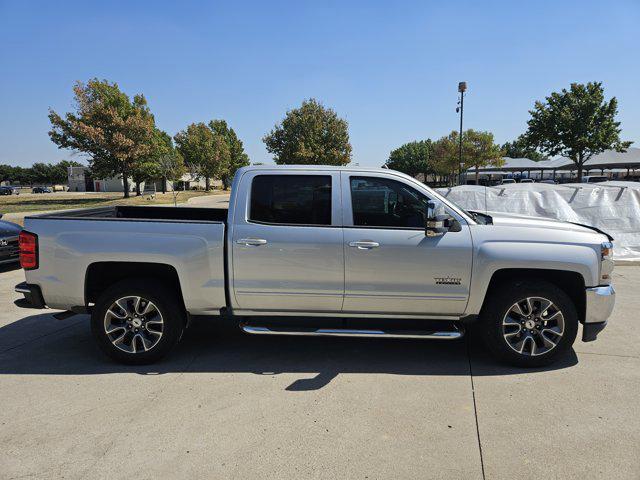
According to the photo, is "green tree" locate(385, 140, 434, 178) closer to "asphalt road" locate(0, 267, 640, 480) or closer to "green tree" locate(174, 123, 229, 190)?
"green tree" locate(174, 123, 229, 190)

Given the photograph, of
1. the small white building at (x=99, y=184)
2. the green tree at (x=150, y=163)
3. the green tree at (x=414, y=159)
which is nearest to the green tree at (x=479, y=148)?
the green tree at (x=150, y=163)

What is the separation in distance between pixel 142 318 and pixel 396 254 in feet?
8.12

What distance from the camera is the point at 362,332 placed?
12.9 feet

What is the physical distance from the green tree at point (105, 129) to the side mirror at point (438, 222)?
32.8 m

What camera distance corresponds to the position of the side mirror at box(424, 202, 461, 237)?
3.72m

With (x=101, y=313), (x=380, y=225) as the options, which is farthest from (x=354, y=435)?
(x=101, y=313)

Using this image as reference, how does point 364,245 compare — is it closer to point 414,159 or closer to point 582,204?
point 582,204

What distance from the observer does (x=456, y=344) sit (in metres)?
4.76

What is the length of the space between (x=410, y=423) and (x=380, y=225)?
1713 millimetres

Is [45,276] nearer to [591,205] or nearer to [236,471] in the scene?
[236,471]

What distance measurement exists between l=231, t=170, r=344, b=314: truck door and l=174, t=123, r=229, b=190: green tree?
52839mm

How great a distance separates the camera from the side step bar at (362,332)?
153 inches

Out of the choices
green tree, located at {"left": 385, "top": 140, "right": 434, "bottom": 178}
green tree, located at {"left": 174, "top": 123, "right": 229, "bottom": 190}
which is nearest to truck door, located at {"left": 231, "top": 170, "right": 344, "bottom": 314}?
green tree, located at {"left": 174, "top": 123, "right": 229, "bottom": 190}

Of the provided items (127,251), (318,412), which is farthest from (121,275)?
(318,412)
